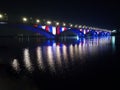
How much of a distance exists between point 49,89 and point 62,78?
3.74 meters

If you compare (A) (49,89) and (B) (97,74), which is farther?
(B) (97,74)

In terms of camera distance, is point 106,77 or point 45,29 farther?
point 45,29

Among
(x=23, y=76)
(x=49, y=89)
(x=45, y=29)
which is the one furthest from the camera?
(x=45, y=29)

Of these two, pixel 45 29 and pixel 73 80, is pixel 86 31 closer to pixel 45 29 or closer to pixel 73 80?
pixel 45 29

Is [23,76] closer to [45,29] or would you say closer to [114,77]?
[114,77]

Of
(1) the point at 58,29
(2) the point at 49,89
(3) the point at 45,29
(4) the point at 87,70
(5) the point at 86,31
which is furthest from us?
(5) the point at 86,31

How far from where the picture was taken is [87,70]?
25391 millimetres

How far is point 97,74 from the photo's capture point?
76.1 ft

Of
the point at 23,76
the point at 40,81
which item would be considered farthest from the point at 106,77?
the point at 23,76

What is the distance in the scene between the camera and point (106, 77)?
21688mm

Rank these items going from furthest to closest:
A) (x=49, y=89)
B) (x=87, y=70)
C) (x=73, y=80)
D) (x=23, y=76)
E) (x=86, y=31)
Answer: (x=86, y=31) < (x=87, y=70) < (x=23, y=76) < (x=73, y=80) < (x=49, y=89)

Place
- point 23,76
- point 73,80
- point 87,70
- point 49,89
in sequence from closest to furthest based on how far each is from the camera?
point 49,89
point 73,80
point 23,76
point 87,70

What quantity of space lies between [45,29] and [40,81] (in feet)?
247

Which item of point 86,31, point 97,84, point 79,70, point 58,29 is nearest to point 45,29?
point 58,29
